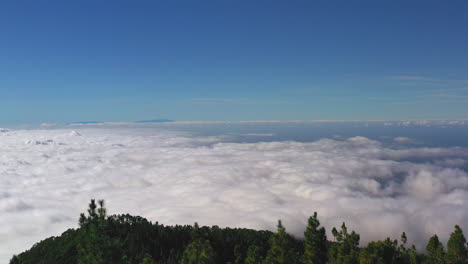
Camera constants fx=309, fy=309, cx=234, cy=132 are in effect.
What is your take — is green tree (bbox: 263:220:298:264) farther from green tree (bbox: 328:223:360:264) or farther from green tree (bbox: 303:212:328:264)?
green tree (bbox: 303:212:328:264)

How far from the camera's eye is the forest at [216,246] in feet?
102

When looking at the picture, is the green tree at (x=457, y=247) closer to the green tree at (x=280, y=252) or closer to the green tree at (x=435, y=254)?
the green tree at (x=435, y=254)

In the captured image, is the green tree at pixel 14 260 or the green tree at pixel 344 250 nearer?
the green tree at pixel 14 260

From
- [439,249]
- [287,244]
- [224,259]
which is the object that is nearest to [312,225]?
[287,244]

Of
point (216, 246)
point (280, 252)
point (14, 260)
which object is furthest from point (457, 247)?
point (216, 246)

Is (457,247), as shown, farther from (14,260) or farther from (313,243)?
(14,260)

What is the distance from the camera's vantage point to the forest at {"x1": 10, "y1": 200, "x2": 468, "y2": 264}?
102 feet

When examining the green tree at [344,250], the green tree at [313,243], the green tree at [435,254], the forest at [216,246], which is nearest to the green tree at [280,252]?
the forest at [216,246]

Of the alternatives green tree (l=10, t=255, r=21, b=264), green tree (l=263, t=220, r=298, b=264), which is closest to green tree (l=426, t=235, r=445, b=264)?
green tree (l=263, t=220, r=298, b=264)

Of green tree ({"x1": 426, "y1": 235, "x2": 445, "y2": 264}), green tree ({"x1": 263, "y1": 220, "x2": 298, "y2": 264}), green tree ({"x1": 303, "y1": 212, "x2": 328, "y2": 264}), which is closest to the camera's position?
green tree ({"x1": 263, "y1": 220, "x2": 298, "y2": 264})

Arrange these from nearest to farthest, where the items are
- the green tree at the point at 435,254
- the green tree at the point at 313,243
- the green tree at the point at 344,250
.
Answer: the green tree at the point at 344,250 → the green tree at the point at 313,243 → the green tree at the point at 435,254

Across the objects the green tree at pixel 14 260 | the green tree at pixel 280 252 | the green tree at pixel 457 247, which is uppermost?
the green tree at pixel 14 260

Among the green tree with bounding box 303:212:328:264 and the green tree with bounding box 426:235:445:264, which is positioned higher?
the green tree with bounding box 303:212:328:264

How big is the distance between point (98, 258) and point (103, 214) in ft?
29.3
